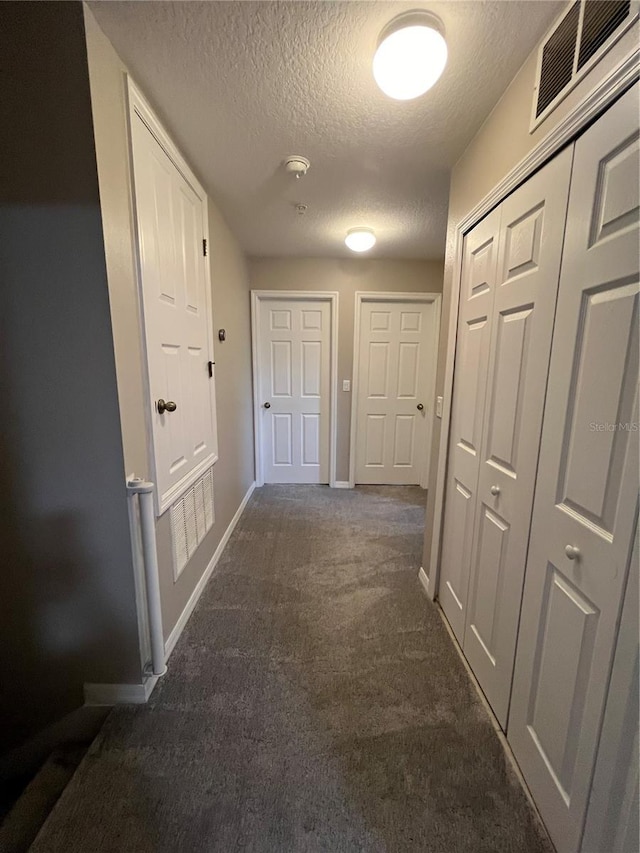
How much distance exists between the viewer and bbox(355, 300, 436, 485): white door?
3.56 meters

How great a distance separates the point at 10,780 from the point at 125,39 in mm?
2785

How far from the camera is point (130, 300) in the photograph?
49.6 inches

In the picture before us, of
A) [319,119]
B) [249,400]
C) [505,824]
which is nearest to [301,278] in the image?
[249,400]

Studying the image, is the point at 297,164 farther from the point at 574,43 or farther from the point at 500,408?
the point at 500,408

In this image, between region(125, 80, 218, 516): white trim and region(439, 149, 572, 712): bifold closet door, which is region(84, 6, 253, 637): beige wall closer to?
region(125, 80, 218, 516): white trim

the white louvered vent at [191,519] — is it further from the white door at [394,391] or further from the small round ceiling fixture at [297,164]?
the white door at [394,391]

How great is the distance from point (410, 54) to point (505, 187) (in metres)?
0.53

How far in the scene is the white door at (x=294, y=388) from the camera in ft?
11.6

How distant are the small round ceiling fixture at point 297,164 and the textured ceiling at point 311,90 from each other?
40 mm

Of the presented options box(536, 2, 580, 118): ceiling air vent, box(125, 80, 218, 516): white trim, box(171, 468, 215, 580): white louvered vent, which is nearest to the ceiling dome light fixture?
box(536, 2, 580, 118): ceiling air vent

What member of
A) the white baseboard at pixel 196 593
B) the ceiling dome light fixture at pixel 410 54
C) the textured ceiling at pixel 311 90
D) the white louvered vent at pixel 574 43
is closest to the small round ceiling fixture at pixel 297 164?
the textured ceiling at pixel 311 90

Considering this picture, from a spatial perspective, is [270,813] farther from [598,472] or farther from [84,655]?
[598,472]

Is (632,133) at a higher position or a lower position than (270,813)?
higher

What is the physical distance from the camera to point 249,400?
3479 mm
